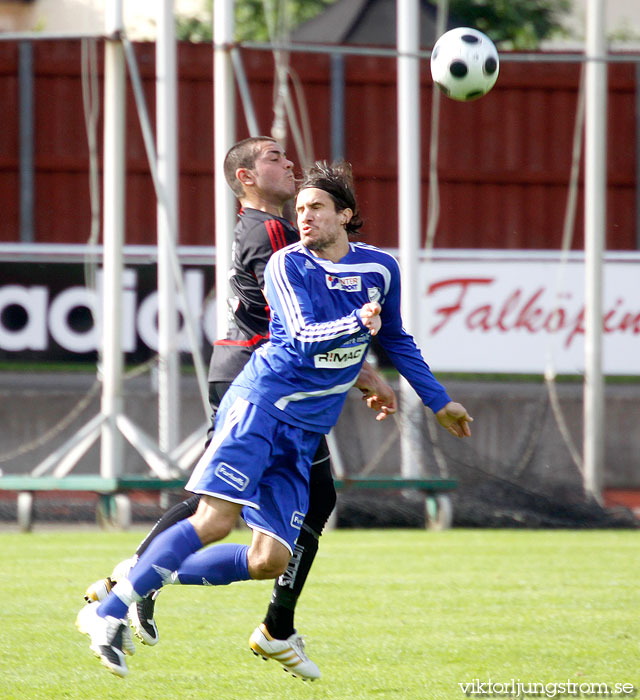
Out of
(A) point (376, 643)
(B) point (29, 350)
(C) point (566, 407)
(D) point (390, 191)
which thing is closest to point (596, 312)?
(C) point (566, 407)

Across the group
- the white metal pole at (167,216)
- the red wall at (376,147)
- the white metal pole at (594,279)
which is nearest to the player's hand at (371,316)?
the white metal pole at (167,216)

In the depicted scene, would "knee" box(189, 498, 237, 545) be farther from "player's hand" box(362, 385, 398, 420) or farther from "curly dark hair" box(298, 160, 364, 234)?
"curly dark hair" box(298, 160, 364, 234)

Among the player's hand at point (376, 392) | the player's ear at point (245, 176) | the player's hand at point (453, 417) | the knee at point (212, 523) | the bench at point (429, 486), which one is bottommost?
the bench at point (429, 486)

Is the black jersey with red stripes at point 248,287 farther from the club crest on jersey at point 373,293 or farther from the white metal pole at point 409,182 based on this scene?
the white metal pole at point 409,182

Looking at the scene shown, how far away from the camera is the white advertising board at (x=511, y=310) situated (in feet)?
55.2

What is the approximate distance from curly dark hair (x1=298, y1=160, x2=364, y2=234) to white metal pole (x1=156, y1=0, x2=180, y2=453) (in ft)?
23.4

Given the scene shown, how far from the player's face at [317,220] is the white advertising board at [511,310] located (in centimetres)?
1176

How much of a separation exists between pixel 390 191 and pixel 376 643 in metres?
13.8

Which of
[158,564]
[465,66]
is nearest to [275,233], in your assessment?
[158,564]

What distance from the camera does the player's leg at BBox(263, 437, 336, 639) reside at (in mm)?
5223

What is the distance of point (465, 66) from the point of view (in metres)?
7.32

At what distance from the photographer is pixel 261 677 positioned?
5246 mm

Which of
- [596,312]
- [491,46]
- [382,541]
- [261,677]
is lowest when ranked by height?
[382,541]

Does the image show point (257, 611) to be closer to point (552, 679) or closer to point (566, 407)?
point (552, 679)
